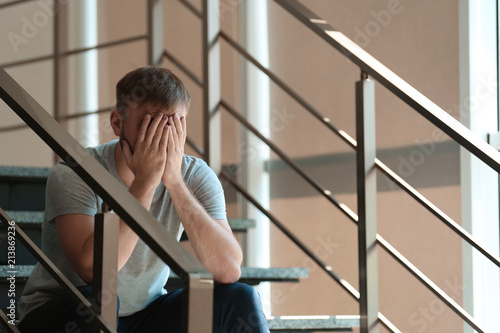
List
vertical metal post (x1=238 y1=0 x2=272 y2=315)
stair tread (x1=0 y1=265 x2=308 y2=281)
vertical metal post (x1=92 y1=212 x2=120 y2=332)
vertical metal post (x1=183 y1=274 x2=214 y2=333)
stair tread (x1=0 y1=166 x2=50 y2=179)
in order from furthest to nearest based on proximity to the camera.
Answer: vertical metal post (x1=238 y1=0 x2=272 y2=315), stair tread (x1=0 y1=166 x2=50 y2=179), stair tread (x1=0 y1=265 x2=308 y2=281), vertical metal post (x1=92 y1=212 x2=120 y2=332), vertical metal post (x1=183 y1=274 x2=214 y2=333)

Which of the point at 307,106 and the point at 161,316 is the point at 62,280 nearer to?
the point at 161,316

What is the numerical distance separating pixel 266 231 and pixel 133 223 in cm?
219

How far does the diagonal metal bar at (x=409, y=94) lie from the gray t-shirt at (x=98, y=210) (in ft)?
1.37

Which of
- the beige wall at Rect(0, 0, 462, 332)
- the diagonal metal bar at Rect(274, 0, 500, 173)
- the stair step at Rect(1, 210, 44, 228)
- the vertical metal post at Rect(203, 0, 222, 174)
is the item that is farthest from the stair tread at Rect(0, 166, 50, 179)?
the beige wall at Rect(0, 0, 462, 332)

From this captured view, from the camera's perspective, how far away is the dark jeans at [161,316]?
1234 mm

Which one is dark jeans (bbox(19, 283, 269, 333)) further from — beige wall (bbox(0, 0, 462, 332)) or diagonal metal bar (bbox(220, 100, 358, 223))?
beige wall (bbox(0, 0, 462, 332))

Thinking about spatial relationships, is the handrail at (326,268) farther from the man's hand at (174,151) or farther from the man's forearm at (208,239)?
the man's hand at (174,151)

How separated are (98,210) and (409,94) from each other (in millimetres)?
666

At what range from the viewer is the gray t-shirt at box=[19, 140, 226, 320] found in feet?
4.47

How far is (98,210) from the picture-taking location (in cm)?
142

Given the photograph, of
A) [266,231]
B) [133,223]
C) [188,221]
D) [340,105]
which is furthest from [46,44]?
[133,223]

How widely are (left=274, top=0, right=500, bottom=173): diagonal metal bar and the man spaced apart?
362 mm

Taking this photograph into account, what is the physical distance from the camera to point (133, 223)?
87 cm

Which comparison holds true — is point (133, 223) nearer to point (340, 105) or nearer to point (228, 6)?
point (340, 105)
